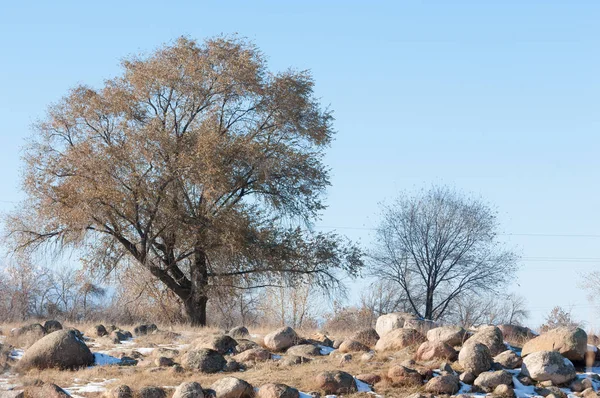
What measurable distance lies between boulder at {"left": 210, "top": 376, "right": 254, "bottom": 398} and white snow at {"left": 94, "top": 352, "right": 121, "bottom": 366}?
4.38 m

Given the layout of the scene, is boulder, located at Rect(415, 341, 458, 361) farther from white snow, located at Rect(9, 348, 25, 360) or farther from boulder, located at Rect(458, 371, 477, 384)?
white snow, located at Rect(9, 348, 25, 360)

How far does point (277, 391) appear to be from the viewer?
46.6 feet

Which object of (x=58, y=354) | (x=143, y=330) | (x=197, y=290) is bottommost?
(x=58, y=354)

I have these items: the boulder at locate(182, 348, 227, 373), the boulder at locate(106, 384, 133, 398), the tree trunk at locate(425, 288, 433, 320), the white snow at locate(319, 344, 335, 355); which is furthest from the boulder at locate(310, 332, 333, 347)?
the tree trunk at locate(425, 288, 433, 320)

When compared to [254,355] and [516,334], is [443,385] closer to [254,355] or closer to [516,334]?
[254,355]

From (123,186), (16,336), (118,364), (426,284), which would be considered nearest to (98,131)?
(123,186)

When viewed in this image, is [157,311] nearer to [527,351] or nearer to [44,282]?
[527,351]

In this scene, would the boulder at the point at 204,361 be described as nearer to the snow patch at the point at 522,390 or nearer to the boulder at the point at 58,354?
the boulder at the point at 58,354

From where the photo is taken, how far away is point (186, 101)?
3025 centimetres

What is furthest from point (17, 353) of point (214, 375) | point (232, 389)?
point (232, 389)

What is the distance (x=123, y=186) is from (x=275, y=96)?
22.7ft

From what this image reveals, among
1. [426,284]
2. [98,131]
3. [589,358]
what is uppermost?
[98,131]

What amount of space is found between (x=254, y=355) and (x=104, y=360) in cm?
369

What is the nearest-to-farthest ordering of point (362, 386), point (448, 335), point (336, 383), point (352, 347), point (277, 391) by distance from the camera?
1. point (277, 391)
2. point (336, 383)
3. point (362, 386)
4. point (448, 335)
5. point (352, 347)
